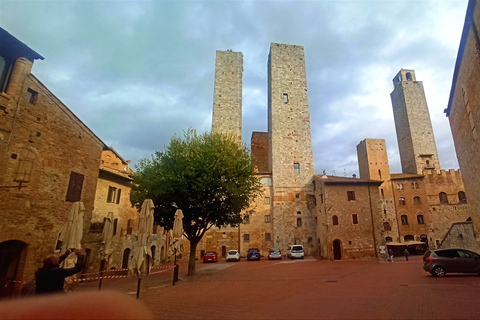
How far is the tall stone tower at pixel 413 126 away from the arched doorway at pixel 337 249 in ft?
86.0

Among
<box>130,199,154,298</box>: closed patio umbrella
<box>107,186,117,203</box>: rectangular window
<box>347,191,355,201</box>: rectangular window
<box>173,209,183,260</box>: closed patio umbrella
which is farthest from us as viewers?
<box>347,191,355,201</box>: rectangular window

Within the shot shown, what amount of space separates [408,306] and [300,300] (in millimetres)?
3125

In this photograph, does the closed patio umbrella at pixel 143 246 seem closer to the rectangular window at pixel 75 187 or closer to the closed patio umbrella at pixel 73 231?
the closed patio umbrella at pixel 73 231

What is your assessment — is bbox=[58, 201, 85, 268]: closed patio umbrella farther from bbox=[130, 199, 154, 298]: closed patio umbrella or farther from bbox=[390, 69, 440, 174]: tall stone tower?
bbox=[390, 69, 440, 174]: tall stone tower

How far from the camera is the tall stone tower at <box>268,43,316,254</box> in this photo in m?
34.4

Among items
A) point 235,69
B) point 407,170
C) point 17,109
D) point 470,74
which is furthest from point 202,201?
point 407,170

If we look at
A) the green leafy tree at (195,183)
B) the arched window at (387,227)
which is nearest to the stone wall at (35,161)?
the green leafy tree at (195,183)

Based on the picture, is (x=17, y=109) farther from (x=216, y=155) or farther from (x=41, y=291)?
(x=216, y=155)

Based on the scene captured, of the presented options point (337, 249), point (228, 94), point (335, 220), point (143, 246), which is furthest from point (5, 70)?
point (228, 94)

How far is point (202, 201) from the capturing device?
17.4 m

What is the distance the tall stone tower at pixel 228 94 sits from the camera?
39.7 meters

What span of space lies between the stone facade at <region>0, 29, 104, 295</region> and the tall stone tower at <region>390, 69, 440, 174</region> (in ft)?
167

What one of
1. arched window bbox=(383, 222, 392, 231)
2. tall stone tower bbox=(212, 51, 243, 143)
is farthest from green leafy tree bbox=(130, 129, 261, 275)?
arched window bbox=(383, 222, 392, 231)

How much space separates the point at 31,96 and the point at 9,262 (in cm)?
719
